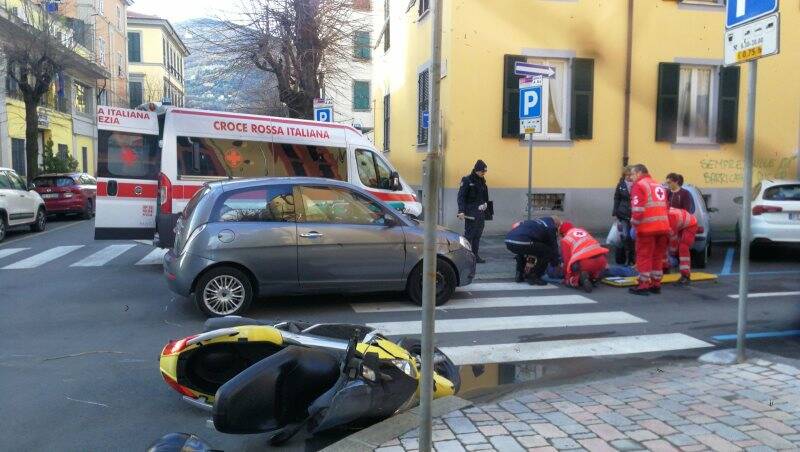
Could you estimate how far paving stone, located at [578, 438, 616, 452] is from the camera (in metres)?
3.60

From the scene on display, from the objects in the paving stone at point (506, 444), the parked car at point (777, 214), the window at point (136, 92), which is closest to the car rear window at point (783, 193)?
the parked car at point (777, 214)

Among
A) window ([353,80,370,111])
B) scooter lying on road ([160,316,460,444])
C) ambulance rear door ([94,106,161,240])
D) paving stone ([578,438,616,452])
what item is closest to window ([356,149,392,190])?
ambulance rear door ([94,106,161,240])

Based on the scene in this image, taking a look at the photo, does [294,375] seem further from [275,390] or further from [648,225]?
[648,225]

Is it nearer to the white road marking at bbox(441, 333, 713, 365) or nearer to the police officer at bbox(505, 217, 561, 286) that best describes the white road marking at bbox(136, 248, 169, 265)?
the police officer at bbox(505, 217, 561, 286)

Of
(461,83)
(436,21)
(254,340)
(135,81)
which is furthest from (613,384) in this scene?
(135,81)

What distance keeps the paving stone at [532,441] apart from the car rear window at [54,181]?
68.5 feet

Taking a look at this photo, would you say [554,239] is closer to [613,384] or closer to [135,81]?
[613,384]

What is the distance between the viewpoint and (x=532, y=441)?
12.2ft

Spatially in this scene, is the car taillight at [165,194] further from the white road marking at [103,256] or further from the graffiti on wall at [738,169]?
the graffiti on wall at [738,169]

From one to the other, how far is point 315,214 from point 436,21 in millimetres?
4920

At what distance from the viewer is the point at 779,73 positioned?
15.6 m

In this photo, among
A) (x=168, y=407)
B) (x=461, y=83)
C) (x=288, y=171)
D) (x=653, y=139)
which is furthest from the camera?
(x=653, y=139)

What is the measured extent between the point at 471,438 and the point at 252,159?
321 inches

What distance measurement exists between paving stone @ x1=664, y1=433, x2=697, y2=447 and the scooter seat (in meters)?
1.99
